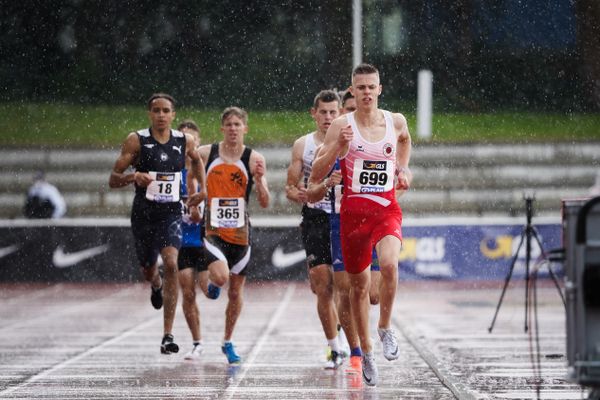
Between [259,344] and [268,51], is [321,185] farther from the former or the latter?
[268,51]

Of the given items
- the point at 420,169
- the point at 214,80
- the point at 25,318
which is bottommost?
the point at 25,318

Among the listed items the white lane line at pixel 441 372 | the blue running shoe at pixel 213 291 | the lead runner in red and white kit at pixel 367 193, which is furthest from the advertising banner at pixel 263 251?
the lead runner in red and white kit at pixel 367 193

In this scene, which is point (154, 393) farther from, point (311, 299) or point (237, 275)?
point (311, 299)

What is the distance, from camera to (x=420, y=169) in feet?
104

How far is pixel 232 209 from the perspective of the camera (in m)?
11.6

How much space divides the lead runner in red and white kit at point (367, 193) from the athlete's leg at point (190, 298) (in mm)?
2747

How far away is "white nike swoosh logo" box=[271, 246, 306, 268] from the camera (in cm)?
2333

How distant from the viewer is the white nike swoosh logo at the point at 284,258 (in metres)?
23.3

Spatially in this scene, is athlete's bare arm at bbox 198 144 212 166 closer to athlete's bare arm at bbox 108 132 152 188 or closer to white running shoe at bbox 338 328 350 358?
athlete's bare arm at bbox 108 132 152 188

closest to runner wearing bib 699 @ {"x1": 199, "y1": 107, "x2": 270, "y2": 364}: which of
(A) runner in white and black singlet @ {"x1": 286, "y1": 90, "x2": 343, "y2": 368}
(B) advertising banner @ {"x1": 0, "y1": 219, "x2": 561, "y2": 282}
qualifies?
(A) runner in white and black singlet @ {"x1": 286, "y1": 90, "x2": 343, "y2": 368}

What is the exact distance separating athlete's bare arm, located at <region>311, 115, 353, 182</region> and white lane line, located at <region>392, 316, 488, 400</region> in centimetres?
187

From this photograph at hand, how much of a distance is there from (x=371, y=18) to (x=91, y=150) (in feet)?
36.9

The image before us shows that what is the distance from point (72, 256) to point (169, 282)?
39.0ft

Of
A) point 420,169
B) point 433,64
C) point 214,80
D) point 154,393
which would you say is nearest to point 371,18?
point 433,64
